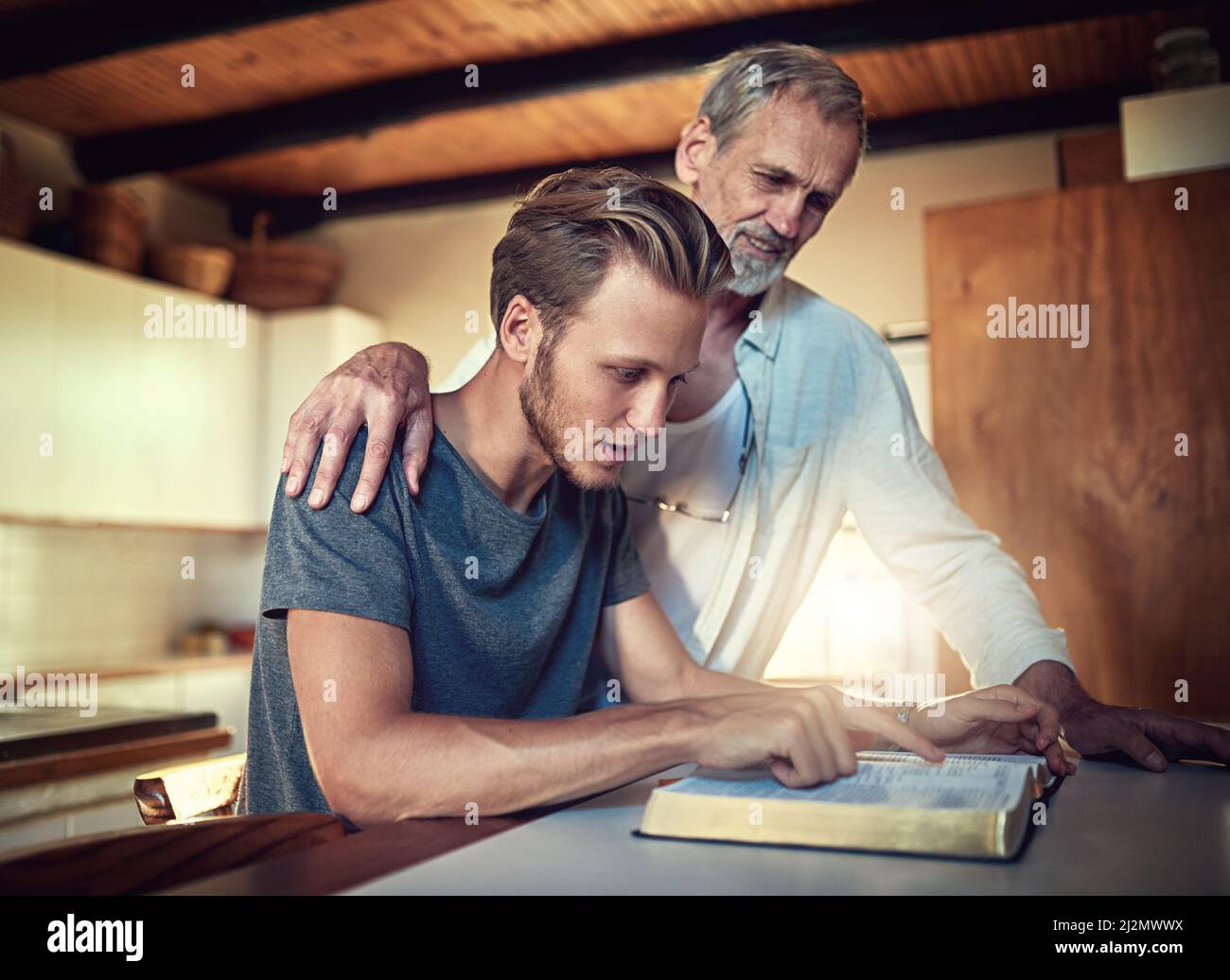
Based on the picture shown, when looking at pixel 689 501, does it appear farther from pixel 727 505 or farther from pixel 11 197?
pixel 11 197

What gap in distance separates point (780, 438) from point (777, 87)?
20.6 inches

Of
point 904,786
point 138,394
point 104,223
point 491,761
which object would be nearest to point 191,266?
point 104,223

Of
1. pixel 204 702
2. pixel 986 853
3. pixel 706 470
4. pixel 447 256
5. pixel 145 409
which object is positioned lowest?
pixel 204 702

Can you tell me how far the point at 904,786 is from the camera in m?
0.80

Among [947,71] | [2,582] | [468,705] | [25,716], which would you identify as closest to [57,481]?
[2,582]

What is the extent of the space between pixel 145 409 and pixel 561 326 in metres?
3.17

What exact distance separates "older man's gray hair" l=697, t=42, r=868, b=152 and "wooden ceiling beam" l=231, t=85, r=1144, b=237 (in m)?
2.49

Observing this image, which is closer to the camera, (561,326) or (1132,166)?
(561,326)

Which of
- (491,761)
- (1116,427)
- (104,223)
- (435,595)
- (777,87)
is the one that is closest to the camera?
(491,761)

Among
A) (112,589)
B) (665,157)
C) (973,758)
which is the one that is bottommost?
(973,758)

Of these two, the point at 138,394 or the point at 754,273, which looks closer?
the point at 754,273

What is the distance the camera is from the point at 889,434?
67.1 inches

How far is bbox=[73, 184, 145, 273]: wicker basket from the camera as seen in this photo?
382 cm

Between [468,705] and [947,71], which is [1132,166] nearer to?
[947,71]
